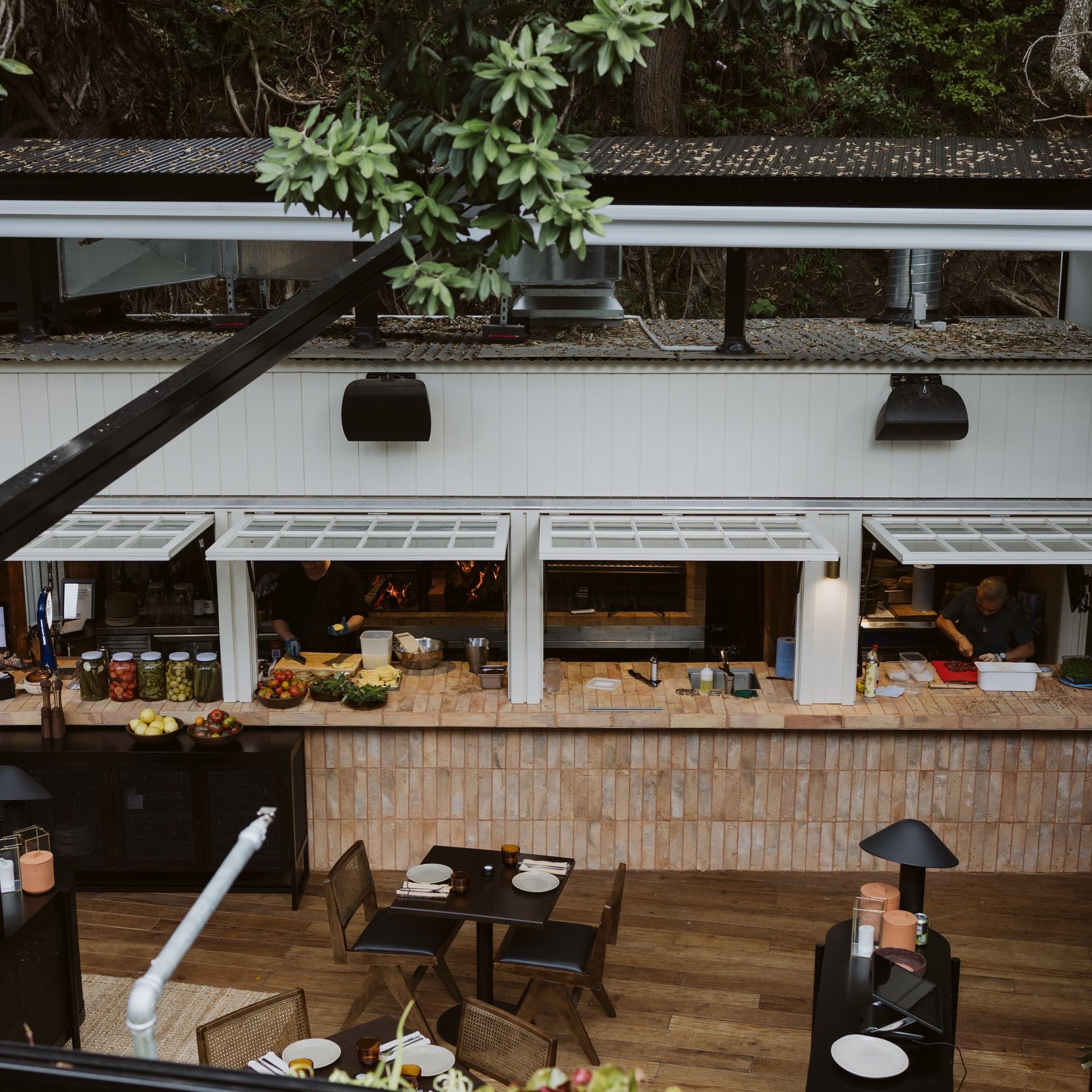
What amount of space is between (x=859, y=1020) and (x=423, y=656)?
15.3ft

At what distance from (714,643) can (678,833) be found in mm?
2458

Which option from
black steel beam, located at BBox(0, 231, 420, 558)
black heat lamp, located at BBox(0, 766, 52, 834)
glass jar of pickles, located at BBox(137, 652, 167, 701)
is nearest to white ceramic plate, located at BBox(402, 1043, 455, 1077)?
black heat lamp, located at BBox(0, 766, 52, 834)

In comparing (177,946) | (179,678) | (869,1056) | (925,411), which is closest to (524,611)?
(179,678)

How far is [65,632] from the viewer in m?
9.57

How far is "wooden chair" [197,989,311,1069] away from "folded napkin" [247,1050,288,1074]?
76mm

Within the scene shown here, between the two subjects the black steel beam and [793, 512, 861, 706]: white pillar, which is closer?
the black steel beam

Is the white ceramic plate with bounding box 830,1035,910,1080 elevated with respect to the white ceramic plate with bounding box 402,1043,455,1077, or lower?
elevated

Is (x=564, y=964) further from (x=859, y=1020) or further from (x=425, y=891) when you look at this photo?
(x=859, y=1020)

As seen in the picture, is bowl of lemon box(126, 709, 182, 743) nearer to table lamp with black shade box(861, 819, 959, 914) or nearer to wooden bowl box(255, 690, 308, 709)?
wooden bowl box(255, 690, 308, 709)

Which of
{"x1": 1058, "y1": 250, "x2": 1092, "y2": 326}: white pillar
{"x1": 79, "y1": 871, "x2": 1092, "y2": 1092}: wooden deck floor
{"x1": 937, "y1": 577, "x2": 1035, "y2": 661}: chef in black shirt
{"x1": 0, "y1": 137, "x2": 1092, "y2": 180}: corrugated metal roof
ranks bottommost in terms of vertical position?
{"x1": 79, "y1": 871, "x2": 1092, "y2": 1092}: wooden deck floor

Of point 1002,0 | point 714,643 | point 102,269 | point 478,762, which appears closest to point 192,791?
point 478,762

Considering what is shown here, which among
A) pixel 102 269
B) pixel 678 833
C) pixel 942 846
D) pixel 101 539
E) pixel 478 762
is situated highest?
pixel 102 269

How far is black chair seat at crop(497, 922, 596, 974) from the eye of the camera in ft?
21.1

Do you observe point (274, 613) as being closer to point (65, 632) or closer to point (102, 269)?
point (65, 632)
